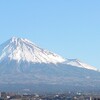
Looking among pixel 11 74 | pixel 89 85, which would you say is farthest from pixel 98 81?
pixel 11 74

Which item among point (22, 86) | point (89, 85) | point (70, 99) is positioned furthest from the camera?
point (89, 85)

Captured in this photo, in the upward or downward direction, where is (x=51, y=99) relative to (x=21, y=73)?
downward

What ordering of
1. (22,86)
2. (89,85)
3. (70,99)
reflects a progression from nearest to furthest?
(70,99) → (22,86) → (89,85)

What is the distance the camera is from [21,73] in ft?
653

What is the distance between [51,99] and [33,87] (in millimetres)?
77242

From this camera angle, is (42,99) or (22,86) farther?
(22,86)

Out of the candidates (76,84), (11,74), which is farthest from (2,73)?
(76,84)

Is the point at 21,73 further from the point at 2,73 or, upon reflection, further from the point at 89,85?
the point at 89,85

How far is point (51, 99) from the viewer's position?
99.0m

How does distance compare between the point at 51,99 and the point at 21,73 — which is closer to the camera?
the point at 51,99

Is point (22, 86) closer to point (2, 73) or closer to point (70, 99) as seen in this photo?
point (2, 73)

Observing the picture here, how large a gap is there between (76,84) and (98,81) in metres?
8.79

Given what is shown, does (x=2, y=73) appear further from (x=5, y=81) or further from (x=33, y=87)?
(x=33, y=87)

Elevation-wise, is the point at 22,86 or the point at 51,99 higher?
the point at 22,86
